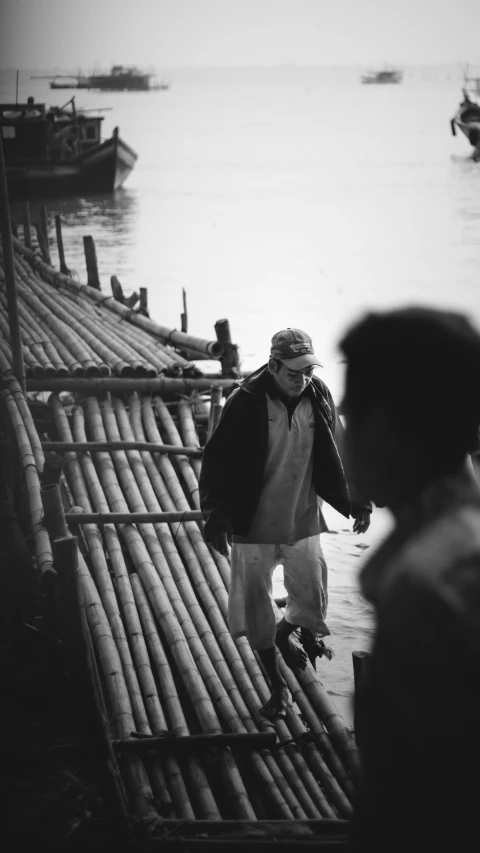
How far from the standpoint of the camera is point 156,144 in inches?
1943

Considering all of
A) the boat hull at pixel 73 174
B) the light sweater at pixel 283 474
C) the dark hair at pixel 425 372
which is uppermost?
the dark hair at pixel 425 372

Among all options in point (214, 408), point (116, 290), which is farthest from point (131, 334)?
point (116, 290)

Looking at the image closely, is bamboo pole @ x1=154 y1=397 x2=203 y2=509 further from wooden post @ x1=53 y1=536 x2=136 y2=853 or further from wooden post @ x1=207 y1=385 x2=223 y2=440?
wooden post @ x1=53 y1=536 x2=136 y2=853

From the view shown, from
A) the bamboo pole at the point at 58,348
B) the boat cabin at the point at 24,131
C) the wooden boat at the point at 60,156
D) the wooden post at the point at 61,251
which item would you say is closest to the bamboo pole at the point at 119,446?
the bamboo pole at the point at 58,348

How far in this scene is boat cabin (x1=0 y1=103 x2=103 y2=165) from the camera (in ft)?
88.8

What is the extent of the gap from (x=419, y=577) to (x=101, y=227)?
27857mm

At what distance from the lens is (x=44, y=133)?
28312 millimetres

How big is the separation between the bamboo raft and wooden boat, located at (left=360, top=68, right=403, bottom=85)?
93.2m

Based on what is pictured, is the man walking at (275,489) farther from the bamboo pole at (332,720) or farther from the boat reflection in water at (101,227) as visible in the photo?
the boat reflection in water at (101,227)

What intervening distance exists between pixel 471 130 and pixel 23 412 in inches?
1220

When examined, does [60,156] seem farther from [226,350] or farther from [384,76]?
[384,76]

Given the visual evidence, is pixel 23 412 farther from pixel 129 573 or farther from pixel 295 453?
pixel 295 453

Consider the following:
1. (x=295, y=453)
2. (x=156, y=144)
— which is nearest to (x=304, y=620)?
(x=295, y=453)

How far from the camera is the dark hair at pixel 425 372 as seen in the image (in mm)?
1073
